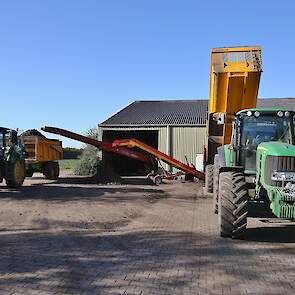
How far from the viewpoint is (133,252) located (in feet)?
27.3

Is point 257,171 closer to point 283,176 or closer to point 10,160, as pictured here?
point 283,176

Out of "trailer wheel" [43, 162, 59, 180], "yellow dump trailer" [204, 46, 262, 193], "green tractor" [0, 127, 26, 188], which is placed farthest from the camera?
"trailer wheel" [43, 162, 59, 180]

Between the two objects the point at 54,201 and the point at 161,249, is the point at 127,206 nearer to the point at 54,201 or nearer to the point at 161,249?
the point at 54,201

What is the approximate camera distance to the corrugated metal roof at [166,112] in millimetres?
30969

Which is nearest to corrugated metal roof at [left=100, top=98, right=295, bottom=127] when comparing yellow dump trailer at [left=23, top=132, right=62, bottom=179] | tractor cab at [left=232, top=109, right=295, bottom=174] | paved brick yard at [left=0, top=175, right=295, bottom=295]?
yellow dump trailer at [left=23, top=132, right=62, bottom=179]

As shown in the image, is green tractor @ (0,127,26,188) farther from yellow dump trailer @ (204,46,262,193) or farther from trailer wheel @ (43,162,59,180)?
yellow dump trailer @ (204,46,262,193)

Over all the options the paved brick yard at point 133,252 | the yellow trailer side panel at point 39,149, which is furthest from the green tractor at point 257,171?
the yellow trailer side panel at point 39,149

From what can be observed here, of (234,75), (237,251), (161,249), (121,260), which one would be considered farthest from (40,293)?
(234,75)

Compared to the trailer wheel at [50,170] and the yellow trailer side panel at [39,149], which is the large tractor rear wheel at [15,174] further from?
the trailer wheel at [50,170]

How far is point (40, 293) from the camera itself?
19.7 ft

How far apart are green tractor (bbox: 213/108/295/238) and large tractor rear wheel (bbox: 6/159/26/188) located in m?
9.94

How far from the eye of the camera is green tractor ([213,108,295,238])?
910 centimetres

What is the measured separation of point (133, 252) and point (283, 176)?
10.2ft

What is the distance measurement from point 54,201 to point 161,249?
716 centimetres
